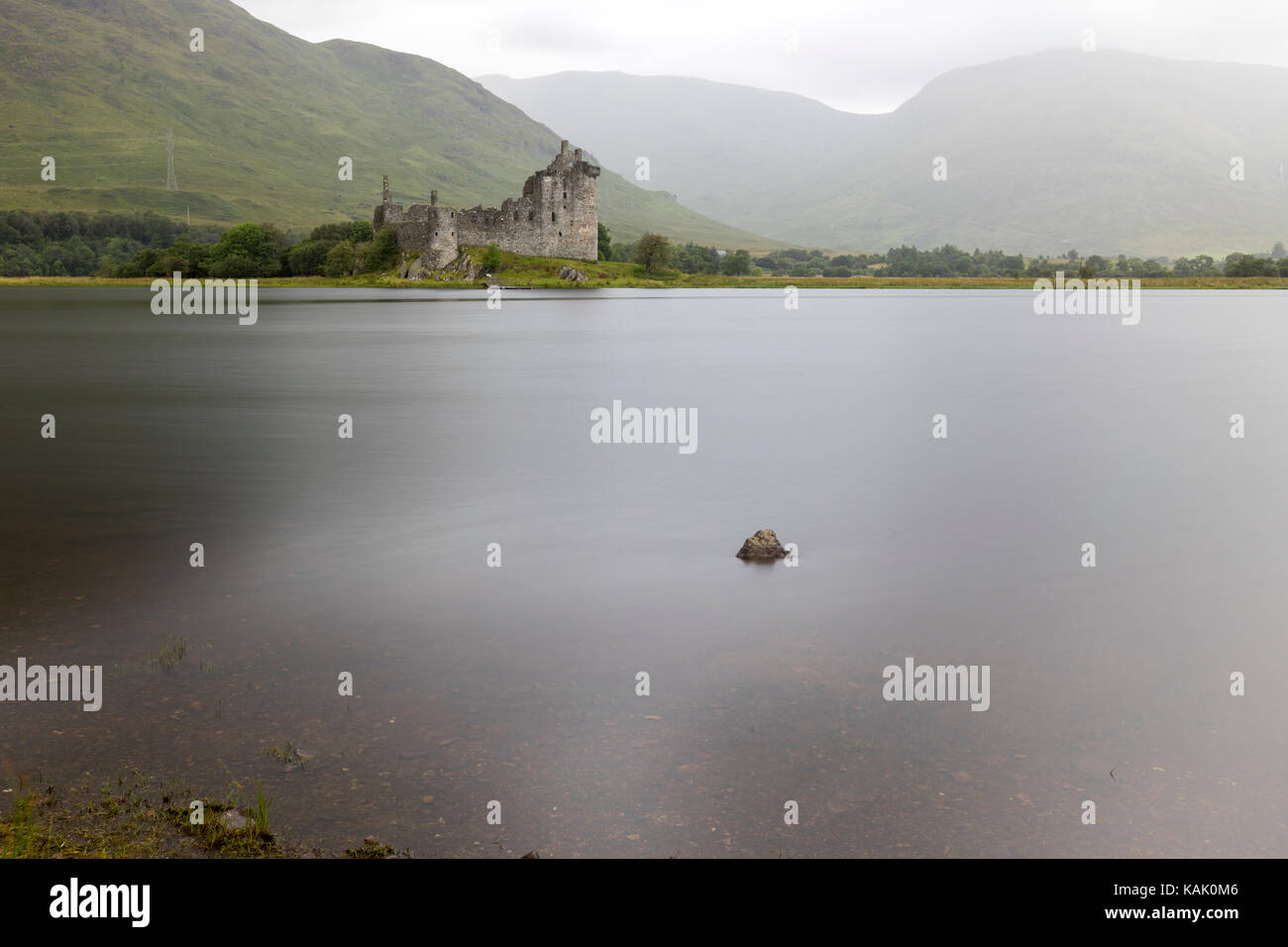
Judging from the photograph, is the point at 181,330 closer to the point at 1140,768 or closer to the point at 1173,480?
the point at 1173,480

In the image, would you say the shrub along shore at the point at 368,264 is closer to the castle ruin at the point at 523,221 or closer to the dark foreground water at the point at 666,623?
the castle ruin at the point at 523,221

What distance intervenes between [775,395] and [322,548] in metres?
18.4

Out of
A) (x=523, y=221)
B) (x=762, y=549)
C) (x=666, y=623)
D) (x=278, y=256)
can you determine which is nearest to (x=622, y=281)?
(x=523, y=221)

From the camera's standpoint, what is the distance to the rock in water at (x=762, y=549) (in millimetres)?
11266

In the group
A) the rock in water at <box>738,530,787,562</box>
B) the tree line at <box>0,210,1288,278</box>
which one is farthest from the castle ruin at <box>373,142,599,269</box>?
the rock in water at <box>738,530,787,562</box>

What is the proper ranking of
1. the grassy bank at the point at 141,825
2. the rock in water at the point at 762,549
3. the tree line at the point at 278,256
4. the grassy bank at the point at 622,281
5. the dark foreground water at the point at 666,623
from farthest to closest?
the tree line at the point at 278,256 → the grassy bank at the point at 622,281 → the rock in water at the point at 762,549 → the dark foreground water at the point at 666,623 → the grassy bank at the point at 141,825

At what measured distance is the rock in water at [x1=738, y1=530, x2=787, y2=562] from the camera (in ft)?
37.0

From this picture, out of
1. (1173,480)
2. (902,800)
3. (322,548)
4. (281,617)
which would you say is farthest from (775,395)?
(902,800)

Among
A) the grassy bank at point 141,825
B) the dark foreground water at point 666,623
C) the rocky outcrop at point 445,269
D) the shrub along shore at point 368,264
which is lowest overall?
the grassy bank at point 141,825

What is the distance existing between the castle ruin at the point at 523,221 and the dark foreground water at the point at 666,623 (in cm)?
8314

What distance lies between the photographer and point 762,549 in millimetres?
11312

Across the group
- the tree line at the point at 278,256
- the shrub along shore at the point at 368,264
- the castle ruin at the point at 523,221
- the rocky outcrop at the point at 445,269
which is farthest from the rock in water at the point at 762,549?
the tree line at the point at 278,256

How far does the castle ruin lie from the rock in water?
96087 mm

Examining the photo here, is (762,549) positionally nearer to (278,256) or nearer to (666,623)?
(666,623)
